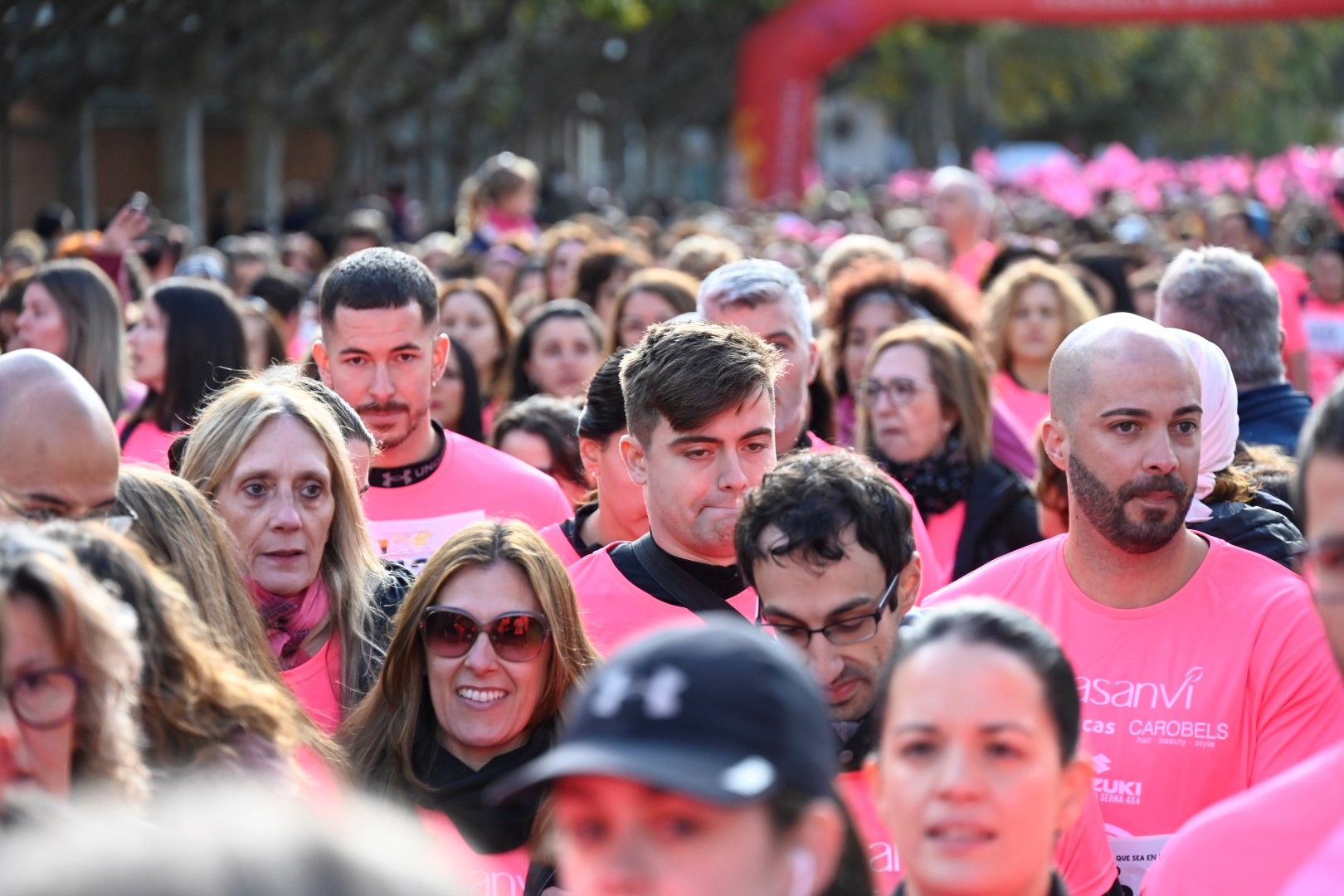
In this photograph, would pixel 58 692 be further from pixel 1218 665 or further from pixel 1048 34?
pixel 1048 34

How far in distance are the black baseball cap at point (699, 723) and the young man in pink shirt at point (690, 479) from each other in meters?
2.32

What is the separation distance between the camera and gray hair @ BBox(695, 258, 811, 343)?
21.1 feet

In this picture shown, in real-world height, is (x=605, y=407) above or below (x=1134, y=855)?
above

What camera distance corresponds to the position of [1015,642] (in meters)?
2.98

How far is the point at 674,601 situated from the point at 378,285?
1790 mm

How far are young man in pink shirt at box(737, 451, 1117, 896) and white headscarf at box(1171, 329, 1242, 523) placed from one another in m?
1.30

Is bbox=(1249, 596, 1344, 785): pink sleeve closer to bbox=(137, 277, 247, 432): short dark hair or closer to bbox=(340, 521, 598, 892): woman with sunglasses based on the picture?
bbox=(340, 521, 598, 892): woman with sunglasses

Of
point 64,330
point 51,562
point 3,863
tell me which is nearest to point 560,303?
point 64,330

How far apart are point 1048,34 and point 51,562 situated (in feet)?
172

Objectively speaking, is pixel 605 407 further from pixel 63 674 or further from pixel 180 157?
pixel 180 157

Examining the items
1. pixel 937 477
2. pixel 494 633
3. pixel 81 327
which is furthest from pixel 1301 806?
pixel 81 327

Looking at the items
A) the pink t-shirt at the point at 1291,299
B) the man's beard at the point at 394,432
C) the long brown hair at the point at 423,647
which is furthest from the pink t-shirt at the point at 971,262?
the long brown hair at the point at 423,647

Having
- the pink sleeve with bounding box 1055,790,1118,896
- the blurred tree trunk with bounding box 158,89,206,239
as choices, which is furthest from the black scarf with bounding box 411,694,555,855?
the blurred tree trunk with bounding box 158,89,206,239

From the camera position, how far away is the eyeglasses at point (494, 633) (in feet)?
13.9
